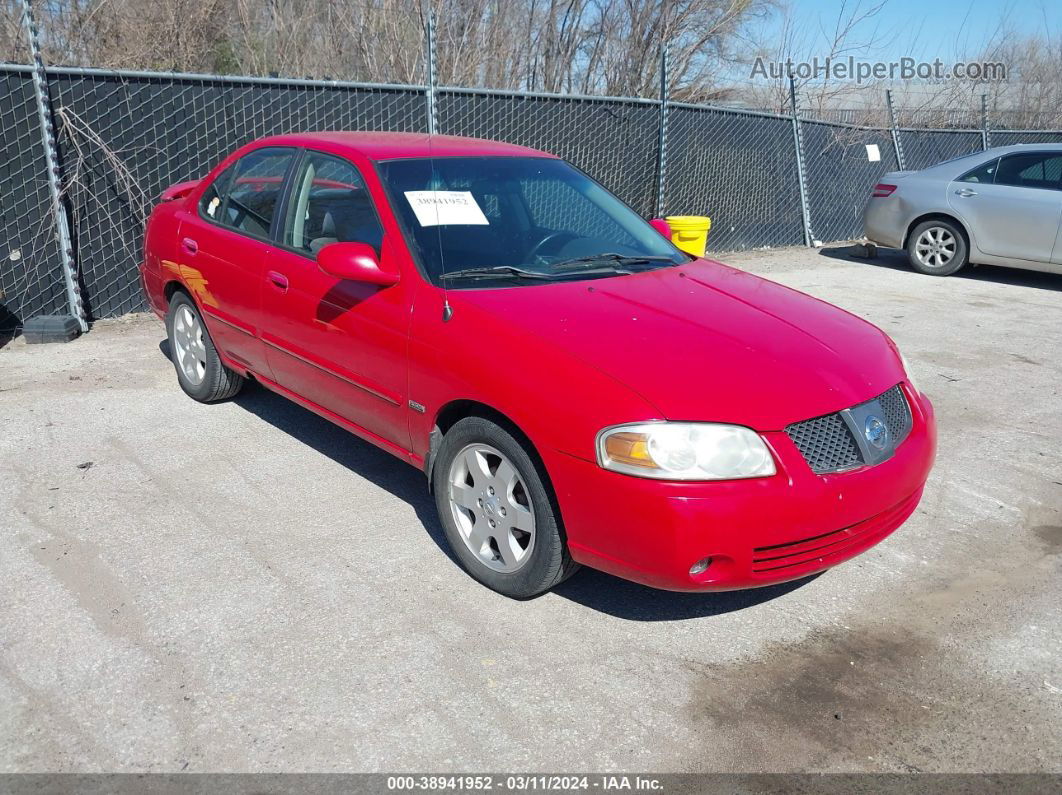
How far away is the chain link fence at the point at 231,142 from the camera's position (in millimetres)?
7023

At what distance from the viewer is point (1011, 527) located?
4.26 meters

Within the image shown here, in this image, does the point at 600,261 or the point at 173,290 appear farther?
the point at 173,290

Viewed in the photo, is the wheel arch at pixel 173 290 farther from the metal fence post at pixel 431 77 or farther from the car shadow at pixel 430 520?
the metal fence post at pixel 431 77

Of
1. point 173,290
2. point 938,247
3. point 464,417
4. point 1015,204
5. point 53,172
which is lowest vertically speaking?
point 938,247

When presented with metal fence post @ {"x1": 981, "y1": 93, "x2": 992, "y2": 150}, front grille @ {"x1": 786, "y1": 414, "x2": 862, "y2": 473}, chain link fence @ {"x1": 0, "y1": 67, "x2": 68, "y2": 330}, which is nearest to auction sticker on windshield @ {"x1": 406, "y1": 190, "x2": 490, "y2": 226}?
front grille @ {"x1": 786, "y1": 414, "x2": 862, "y2": 473}

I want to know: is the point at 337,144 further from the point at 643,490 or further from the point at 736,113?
the point at 736,113

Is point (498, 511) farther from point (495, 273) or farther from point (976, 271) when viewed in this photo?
point (976, 271)

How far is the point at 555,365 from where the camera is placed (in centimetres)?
319

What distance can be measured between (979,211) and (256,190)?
27.9ft

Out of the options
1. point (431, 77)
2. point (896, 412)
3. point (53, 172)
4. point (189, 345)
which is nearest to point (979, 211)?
point (431, 77)

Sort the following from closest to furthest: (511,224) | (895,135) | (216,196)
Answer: (511,224), (216,196), (895,135)

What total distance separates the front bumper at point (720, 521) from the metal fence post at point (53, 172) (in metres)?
5.62

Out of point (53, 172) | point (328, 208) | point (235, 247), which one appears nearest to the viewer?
point (328, 208)

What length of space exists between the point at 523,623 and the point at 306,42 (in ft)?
42.1
